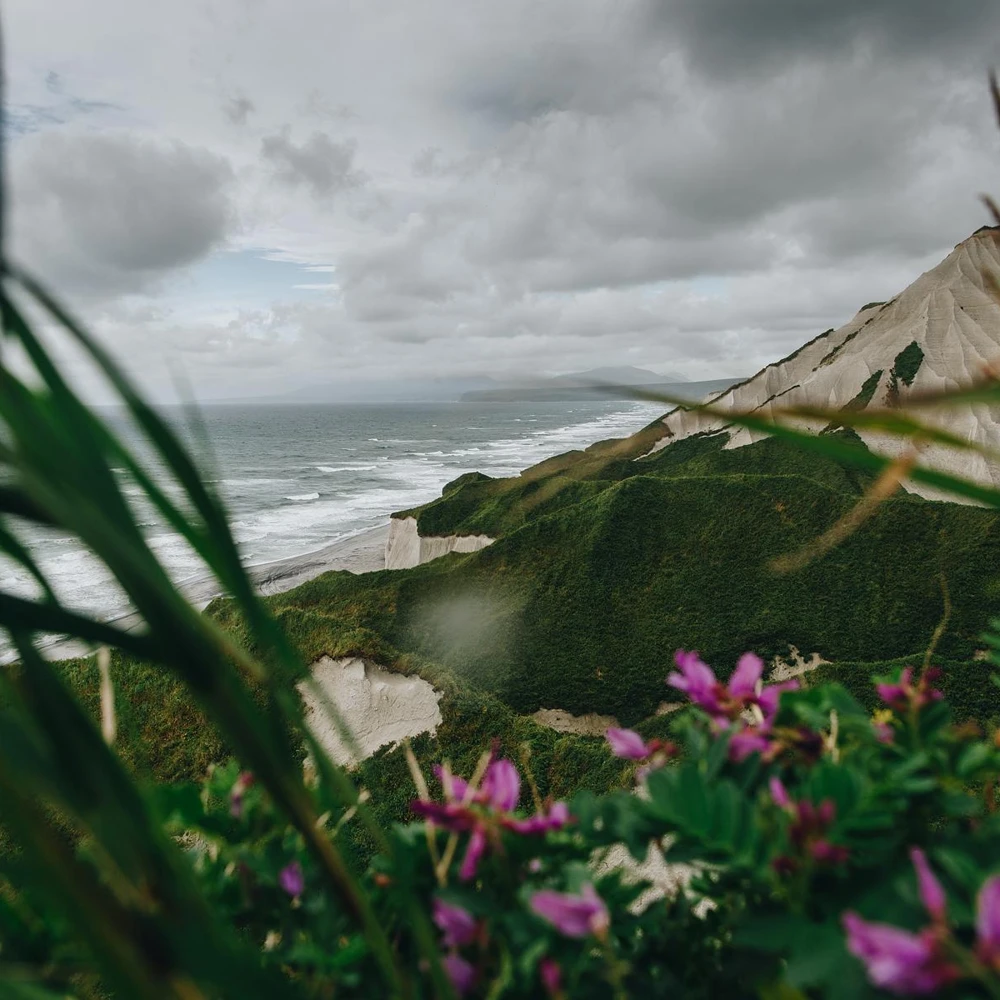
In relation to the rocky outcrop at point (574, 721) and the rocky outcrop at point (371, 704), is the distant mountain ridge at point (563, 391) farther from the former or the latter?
the rocky outcrop at point (574, 721)

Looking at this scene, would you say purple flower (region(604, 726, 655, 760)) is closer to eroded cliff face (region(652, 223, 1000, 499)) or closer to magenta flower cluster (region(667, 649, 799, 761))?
magenta flower cluster (region(667, 649, 799, 761))

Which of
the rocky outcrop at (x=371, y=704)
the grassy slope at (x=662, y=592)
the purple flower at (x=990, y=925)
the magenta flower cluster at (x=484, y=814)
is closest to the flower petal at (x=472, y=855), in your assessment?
the magenta flower cluster at (x=484, y=814)

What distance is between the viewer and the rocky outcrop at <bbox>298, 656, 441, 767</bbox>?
11.2 m

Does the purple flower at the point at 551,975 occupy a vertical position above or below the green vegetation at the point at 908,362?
below

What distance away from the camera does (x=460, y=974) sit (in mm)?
820

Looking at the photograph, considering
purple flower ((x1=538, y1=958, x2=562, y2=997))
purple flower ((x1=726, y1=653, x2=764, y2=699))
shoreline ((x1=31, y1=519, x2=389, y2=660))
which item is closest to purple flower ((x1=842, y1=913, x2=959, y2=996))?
purple flower ((x1=538, y1=958, x2=562, y2=997))

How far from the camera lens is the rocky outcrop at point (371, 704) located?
11.2 metres

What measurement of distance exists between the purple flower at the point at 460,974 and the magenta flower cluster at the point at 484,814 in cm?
10

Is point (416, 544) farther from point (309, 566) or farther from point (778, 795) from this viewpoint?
point (778, 795)

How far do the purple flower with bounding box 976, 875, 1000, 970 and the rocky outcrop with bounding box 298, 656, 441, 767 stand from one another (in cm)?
1074

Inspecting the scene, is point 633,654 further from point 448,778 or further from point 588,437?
point 588,437

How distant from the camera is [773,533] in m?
16.4

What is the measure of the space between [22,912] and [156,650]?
61 centimetres

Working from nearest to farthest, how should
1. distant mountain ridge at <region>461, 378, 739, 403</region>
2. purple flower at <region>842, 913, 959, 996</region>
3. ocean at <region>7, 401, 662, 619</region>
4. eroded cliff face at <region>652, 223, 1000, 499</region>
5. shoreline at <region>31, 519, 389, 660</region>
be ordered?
purple flower at <region>842, 913, 959, 996</region> < distant mountain ridge at <region>461, 378, 739, 403</region> < ocean at <region>7, 401, 662, 619</region> < eroded cliff face at <region>652, 223, 1000, 499</region> < shoreline at <region>31, 519, 389, 660</region>
